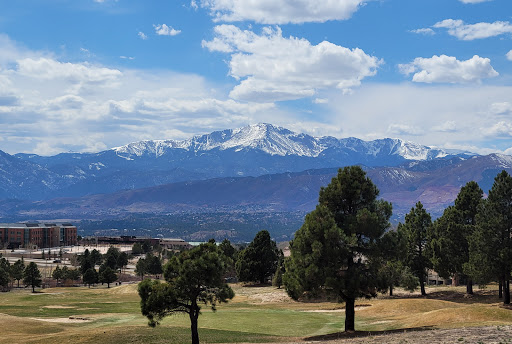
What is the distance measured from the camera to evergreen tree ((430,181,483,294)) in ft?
247

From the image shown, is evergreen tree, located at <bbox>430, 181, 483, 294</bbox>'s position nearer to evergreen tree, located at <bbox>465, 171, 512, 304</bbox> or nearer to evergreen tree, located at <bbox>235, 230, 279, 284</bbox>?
evergreen tree, located at <bbox>465, 171, 512, 304</bbox>

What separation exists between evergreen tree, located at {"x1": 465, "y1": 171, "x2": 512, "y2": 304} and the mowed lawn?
3.75 meters

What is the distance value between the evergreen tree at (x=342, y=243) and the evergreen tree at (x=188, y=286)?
21.1 ft

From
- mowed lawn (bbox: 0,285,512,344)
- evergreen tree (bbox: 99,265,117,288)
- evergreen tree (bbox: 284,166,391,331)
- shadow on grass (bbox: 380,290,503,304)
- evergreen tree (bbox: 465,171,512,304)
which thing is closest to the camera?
evergreen tree (bbox: 284,166,391,331)

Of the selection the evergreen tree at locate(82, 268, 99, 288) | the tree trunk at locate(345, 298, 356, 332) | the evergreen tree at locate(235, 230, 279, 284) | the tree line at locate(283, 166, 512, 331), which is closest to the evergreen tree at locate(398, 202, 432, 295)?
the tree line at locate(283, 166, 512, 331)

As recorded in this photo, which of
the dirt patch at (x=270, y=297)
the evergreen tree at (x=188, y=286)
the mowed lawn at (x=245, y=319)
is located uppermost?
the evergreen tree at (x=188, y=286)

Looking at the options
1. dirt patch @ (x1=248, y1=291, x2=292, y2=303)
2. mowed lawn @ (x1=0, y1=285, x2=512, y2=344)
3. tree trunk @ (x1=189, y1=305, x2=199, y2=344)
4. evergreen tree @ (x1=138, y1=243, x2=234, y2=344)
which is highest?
evergreen tree @ (x1=138, y1=243, x2=234, y2=344)

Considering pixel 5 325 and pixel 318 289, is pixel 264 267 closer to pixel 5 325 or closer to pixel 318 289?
pixel 5 325

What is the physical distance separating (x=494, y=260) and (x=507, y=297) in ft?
14.8

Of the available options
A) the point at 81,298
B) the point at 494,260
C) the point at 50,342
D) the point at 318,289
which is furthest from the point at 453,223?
the point at 81,298

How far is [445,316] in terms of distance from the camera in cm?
4678

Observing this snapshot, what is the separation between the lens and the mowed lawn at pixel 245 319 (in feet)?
153

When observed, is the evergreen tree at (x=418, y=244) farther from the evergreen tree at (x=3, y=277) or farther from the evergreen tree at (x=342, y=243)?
the evergreen tree at (x=3, y=277)

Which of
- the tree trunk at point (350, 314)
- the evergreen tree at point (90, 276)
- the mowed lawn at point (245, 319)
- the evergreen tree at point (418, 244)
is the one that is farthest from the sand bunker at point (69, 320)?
the evergreen tree at point (90, 276)
